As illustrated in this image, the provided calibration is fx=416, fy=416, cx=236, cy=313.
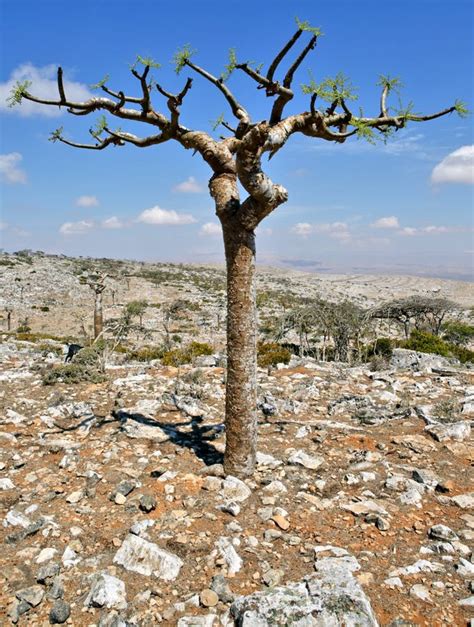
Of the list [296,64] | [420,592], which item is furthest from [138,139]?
[420,592]

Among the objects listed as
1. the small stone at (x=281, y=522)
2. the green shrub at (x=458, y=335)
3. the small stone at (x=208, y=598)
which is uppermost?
the small stone at (x=208, y=598)

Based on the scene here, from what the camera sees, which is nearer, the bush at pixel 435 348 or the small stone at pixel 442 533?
the small stone at pixel 442 533

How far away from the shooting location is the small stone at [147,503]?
4.43 meters

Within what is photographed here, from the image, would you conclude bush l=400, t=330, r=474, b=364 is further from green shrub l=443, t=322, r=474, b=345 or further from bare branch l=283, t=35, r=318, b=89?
bare branch l=283, t=35, r=318, b=89

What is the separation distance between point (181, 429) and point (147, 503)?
7.29 ft

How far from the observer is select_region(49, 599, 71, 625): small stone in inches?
121

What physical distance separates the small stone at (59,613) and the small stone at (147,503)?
1.29 meters

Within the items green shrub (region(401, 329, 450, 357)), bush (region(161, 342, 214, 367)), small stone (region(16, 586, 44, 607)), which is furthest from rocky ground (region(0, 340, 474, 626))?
green shrub (region(401, 329, 450, 357))

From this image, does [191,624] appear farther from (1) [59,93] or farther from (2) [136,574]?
(1) [59,93]

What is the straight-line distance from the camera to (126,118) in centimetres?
497

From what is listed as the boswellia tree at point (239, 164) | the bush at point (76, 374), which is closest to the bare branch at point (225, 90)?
the boswellia tree at point (239, 164)

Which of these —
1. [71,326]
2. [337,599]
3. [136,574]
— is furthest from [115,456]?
[71,326]

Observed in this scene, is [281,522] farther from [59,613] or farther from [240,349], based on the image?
[59,613]

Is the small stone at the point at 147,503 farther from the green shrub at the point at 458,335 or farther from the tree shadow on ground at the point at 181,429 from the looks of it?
the green shrub at the point at 458,335
